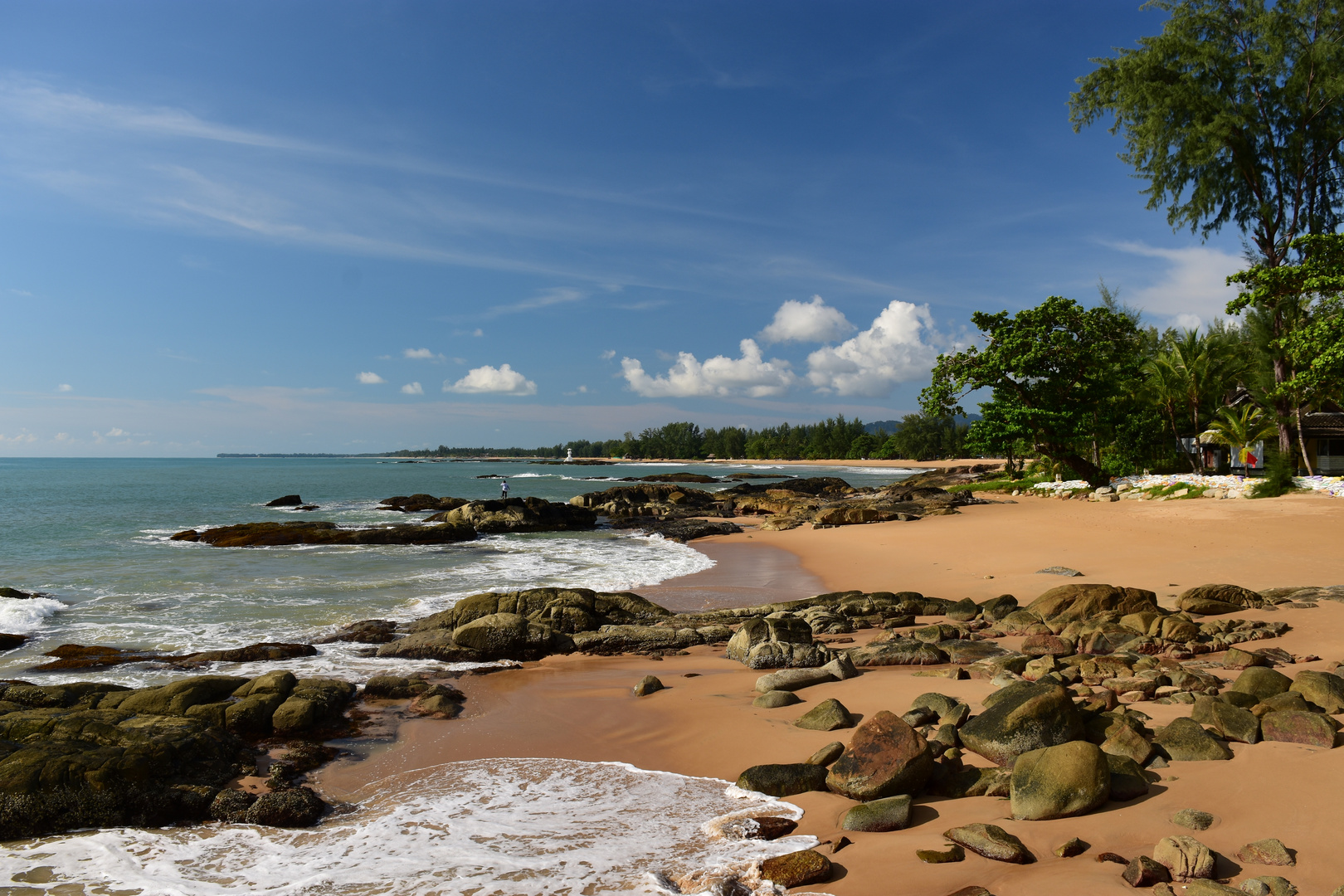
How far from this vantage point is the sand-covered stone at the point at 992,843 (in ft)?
13.2

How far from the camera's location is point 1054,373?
30938mm

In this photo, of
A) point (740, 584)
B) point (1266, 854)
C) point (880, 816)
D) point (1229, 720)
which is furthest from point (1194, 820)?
point (740, 584)

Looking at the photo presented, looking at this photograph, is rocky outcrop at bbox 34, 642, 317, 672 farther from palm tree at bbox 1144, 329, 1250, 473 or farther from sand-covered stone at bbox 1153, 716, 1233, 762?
palm tree at bbox 1144, 329, 1250, 473

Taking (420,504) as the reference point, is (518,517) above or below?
above

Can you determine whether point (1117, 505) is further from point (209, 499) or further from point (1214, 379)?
point (209, 499)

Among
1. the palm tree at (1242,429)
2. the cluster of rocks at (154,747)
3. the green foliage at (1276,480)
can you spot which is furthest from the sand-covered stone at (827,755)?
the palm tree at (1242,429)

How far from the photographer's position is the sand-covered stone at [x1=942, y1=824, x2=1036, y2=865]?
4031 mm

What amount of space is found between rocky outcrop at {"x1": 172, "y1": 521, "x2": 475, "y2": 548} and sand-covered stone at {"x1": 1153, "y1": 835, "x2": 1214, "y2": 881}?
2677 centimetres

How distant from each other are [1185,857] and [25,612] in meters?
19.2

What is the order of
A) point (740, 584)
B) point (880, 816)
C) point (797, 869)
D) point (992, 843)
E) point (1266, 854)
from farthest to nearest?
point (740, 584) < point (880, 816) < point (797, 869) < point (992, 843) < point (1266, 854)

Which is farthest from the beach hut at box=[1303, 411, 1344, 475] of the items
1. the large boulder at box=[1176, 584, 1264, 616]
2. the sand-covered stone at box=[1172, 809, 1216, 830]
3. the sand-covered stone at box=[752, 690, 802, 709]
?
the sand-covered stone at box=[1172, 809, 1216, 830]

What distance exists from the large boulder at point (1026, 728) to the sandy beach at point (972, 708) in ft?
2.01

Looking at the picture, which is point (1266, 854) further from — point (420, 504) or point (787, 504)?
point (420, 504)

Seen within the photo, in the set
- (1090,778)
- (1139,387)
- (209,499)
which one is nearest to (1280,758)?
(1090,778)
